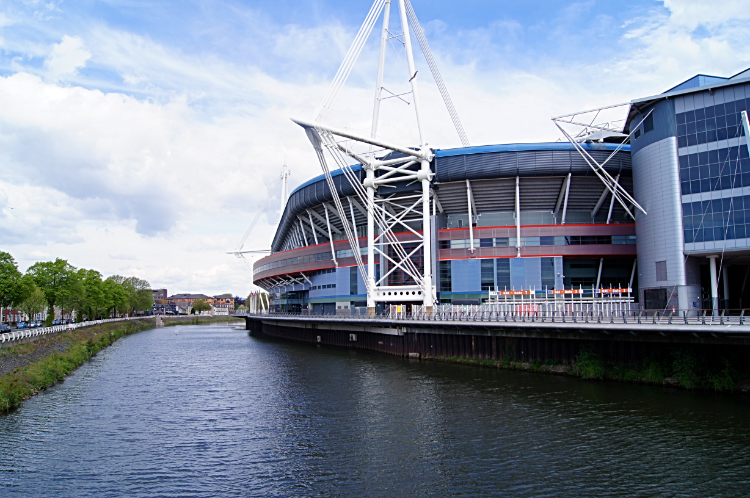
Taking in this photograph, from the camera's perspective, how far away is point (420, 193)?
59.1 metres

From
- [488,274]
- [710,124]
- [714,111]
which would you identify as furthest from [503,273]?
[714,111]

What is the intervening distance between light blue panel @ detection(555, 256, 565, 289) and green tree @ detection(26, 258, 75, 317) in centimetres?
6668

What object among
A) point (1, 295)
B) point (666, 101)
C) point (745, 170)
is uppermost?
point (666, 101)

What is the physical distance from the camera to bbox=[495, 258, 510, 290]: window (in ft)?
186

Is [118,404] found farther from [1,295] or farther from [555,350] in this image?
[1,295]

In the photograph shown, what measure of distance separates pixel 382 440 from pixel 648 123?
3389 cm

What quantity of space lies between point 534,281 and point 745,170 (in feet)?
77.6

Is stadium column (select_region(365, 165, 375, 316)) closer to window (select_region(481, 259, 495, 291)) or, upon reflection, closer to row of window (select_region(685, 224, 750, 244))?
window (select_region(481, 259, 495, 291))

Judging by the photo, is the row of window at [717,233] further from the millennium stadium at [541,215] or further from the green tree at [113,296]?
the green tree at [113,296]

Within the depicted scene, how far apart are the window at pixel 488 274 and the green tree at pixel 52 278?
195 ft

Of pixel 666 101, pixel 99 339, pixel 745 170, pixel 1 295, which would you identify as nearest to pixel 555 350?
pixel 745 170

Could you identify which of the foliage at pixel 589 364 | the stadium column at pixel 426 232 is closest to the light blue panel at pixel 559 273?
the stadium column at pixel 426 232

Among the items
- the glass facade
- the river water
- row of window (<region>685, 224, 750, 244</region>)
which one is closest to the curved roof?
the glass facade

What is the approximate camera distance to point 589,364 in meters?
33.1
